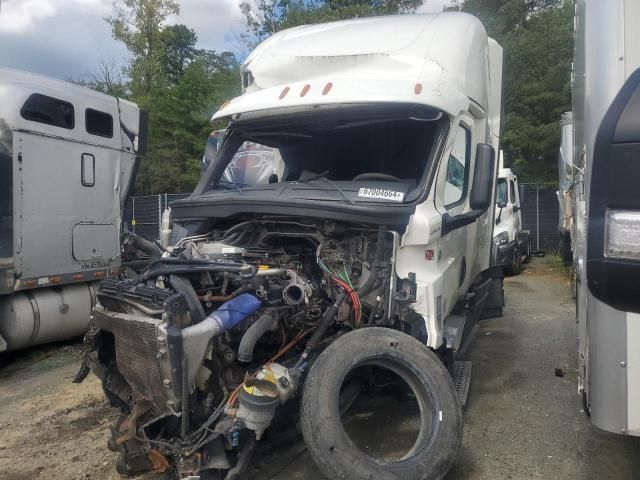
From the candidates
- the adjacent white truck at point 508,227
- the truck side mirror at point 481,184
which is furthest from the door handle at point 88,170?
the adjacent white truck at point 508,227

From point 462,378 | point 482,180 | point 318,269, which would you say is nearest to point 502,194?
point 462,378

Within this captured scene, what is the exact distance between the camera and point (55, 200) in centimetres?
698

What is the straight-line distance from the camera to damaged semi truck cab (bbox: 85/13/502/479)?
3281mm

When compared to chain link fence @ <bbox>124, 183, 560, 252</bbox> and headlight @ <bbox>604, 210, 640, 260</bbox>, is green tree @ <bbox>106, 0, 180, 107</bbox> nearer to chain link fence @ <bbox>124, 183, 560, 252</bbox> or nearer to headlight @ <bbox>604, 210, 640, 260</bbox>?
chain link fence @ <bbox>124, 183, 560, 252</bbox>

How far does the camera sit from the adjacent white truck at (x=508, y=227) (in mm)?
11867

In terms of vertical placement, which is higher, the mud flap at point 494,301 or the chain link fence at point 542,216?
the chain link fence at point 542,216

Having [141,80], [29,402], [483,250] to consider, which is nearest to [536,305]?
[483,250]

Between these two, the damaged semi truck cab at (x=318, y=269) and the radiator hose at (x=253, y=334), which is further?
the radiator hose at (x=253, y=334)

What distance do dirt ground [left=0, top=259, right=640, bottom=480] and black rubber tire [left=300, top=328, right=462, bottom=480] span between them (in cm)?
54

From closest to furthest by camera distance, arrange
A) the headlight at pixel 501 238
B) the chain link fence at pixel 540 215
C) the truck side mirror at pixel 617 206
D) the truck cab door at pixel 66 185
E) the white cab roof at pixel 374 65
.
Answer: the truck side mirror at pixel 617 206 < the white cab roof at pixel 374 65 < the truck cab door at pixel 66 185 < the headlight at pixel 501 238 < the chain link fence at pixel 540 215

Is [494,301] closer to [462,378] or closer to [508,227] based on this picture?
[462,378]

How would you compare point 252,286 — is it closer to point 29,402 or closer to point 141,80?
point 29,402

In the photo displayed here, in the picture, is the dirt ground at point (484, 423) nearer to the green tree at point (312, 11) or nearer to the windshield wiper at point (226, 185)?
the windshield wiper at point (226, 185)

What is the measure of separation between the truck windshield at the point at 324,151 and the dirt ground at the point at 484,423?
6.90 feet
